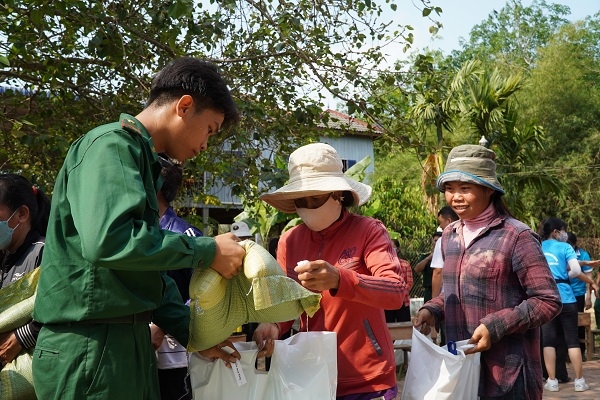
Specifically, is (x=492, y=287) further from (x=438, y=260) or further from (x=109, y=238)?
(x=438, y=260)

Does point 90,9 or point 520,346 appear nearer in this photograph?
point 520,346

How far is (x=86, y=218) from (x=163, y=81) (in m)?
0.67

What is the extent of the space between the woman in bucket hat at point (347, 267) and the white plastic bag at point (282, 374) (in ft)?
0.37

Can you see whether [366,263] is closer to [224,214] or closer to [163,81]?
[163,81]

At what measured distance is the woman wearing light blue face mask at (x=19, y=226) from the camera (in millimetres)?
3850

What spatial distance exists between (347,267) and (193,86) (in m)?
1.06

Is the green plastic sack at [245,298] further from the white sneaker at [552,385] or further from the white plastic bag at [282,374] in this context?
the white sneaker at [552,385]

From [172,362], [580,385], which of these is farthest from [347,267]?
[580,385]

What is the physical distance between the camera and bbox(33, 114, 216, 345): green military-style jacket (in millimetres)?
2193

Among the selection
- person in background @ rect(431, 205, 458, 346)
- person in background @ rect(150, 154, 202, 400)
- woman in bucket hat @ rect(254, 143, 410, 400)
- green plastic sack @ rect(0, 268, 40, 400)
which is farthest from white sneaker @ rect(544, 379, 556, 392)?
green plastic sack @ rect(0, 268, 40, 400)

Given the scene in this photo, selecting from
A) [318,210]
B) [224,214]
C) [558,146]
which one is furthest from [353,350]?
[224,214]

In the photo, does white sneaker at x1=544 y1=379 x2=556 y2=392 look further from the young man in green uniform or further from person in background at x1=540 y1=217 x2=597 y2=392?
the young man in green uniform

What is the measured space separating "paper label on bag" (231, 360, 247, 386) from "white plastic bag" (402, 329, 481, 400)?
0.84 meters

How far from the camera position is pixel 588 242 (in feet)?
73.4
